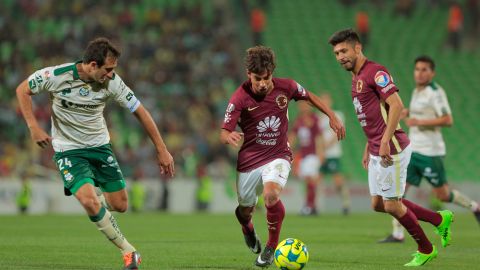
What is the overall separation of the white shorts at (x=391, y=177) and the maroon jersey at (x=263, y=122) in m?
0.89

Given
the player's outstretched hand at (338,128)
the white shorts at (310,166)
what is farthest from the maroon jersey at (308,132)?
the player's outstretched hand at (338,128)

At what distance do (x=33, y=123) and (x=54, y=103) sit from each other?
24.8 inches

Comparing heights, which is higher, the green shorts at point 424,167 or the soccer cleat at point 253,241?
the green shorts at point 424,167

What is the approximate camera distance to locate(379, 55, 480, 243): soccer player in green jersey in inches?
493

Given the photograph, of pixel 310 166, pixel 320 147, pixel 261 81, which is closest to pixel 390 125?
pixel 261 81

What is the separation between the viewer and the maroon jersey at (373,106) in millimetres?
9292

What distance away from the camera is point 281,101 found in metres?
9.27

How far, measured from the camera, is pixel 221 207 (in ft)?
71.2

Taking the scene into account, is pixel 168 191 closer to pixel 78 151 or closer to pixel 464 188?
pixel 464 188

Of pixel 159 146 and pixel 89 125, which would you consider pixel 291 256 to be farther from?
pixel 89 125

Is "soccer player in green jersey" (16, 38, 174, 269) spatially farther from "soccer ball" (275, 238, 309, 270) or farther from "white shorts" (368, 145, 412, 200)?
"white shorts" (368, 145, 412, 200)

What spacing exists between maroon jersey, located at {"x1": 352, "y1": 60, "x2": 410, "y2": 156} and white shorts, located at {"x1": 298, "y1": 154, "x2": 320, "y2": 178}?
971 centimetres

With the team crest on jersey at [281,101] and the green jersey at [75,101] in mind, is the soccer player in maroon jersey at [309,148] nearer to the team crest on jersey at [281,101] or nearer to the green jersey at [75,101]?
the team crest on jersey at [281,101]

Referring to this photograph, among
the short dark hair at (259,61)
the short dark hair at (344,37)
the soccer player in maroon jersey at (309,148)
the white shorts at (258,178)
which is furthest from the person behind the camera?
the soccer player in maroon jersey at (309,148)
